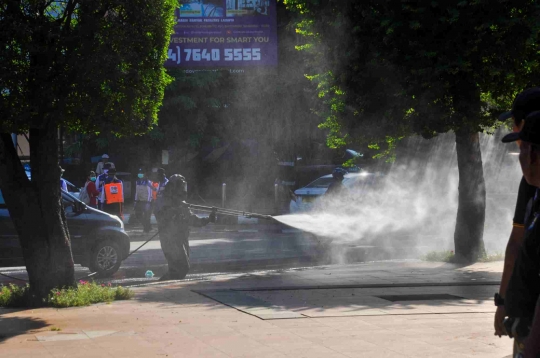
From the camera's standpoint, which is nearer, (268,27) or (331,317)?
(331,317)

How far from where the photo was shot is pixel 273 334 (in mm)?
7000

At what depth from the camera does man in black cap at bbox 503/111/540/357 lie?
264cm

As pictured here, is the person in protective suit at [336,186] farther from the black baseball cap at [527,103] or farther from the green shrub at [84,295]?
the black baseball cap at [527,103]

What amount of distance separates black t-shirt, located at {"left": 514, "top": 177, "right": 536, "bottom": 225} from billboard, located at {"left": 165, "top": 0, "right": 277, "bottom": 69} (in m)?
14.9

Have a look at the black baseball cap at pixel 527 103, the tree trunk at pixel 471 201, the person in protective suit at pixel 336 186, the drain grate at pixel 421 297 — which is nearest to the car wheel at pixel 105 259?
the drain grate at pixel 421 297

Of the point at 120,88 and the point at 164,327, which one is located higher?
the point at 120,88

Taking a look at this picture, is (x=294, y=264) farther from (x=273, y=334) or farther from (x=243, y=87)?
(x=243, y=87)

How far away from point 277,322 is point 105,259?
20.0ft

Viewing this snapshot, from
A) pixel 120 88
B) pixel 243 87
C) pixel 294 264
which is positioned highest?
pixel 243 87

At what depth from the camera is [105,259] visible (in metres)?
13.0

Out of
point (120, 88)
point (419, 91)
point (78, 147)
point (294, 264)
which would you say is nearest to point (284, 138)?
point (78, 147)

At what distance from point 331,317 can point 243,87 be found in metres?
24.6

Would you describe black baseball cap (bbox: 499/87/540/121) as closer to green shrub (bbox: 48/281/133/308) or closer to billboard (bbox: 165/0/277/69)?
green shrub (bbox: 48/281/133/308)

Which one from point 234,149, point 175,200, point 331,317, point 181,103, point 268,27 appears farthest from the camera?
point 234,149
